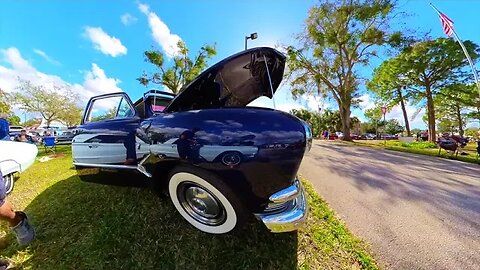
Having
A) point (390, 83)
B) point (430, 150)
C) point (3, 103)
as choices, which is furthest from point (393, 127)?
point (3, 103)

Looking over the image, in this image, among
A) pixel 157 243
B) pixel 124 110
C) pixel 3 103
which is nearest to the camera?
pixel 157 243

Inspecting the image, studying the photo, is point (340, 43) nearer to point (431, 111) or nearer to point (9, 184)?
point (431, 111)

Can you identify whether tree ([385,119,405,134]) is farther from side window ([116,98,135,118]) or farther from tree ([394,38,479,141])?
side window ([116,98,135,118])

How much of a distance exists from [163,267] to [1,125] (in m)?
5.27

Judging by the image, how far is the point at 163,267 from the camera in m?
1.94

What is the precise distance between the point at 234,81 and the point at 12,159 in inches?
152

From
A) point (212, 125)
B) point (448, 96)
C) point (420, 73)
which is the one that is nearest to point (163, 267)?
point (212, 125)

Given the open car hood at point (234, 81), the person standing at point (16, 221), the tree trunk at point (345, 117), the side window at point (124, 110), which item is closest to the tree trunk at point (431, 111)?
the tree trunk at point (345, 117)

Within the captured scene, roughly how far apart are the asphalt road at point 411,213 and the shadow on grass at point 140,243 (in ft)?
3.17

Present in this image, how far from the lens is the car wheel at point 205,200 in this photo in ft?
5.85

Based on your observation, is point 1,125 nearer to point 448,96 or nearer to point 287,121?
point 287,121

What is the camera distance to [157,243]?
218 centimetres

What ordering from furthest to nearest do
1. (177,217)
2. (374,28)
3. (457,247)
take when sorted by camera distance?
(374,28), (177,217), (457,247)

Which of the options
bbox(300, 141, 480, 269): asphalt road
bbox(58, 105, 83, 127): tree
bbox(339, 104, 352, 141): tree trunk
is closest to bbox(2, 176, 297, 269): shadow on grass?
bbox(300, 141, 480, 269): asphalt road
